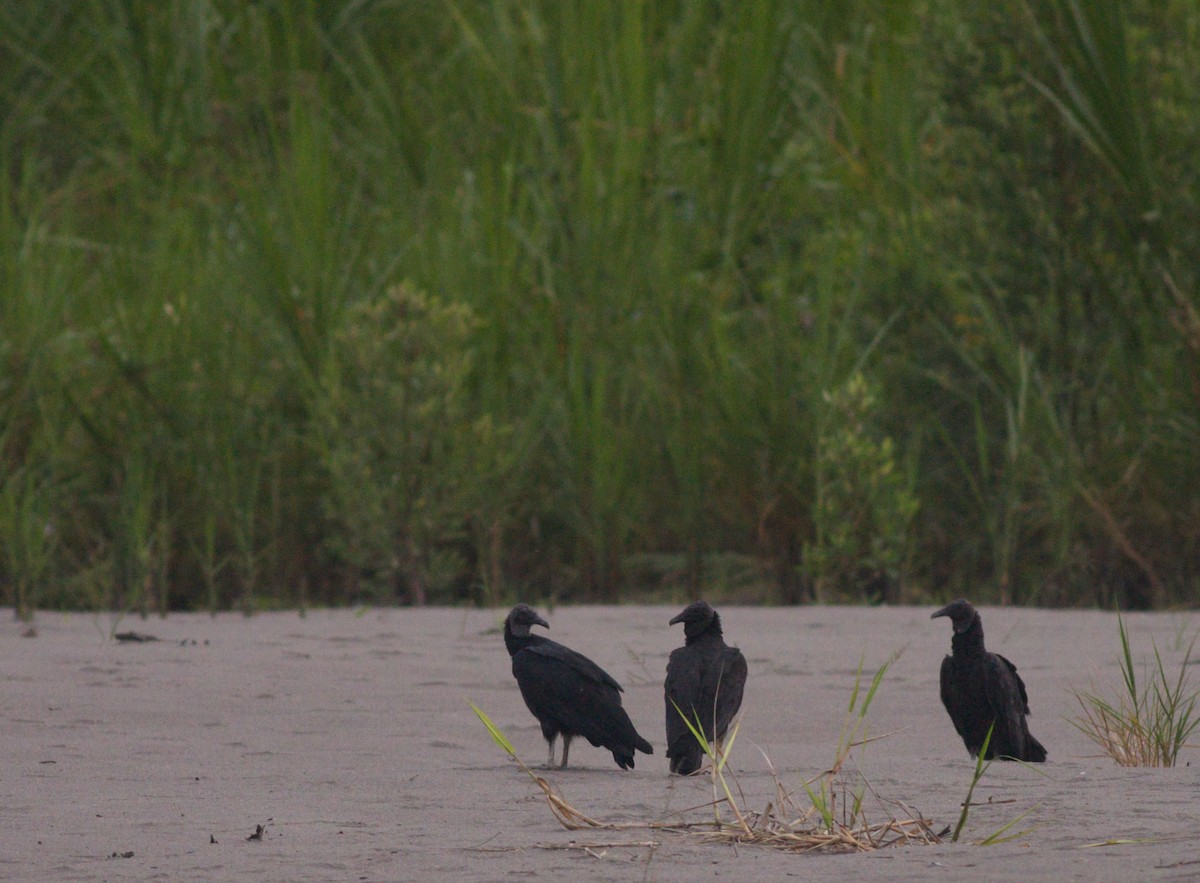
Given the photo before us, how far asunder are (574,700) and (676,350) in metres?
3.14

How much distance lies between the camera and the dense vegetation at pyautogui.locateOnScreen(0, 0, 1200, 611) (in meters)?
6.00

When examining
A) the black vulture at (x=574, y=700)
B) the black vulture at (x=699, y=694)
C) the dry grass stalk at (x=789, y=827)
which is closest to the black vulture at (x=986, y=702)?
the black vulture at (x=699, y=694)

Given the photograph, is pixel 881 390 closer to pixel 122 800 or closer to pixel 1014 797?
pixel 1014 797

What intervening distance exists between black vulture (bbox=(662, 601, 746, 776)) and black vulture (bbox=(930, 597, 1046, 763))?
0.46 meters

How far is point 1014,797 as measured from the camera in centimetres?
289

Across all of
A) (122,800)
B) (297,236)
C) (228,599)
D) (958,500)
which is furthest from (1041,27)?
(122,800)

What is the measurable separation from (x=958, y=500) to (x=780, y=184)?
1.74 m

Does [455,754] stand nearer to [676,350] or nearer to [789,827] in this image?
Answer: [789,827]

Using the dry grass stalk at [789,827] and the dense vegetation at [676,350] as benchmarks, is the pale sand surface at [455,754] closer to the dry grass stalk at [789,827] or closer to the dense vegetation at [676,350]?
the dry grass stalk at [789,827]

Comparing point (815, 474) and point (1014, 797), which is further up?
point (815, 474)

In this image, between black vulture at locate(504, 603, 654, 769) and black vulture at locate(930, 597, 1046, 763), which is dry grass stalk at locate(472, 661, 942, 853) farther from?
black vulture at locate(930, 597, 1046, 763)

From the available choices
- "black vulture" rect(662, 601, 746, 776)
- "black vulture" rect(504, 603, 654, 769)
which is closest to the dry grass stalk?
"black vulture" rect(662, 601, 746, 776)

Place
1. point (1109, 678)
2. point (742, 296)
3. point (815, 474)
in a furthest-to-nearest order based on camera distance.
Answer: point (742, 296), point (815, 474), point (1109, 678)

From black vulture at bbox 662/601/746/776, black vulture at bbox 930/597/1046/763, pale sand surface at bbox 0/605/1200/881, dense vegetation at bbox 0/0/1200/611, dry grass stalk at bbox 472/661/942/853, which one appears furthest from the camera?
dense vegetation at bbox 0/0/1200/611
